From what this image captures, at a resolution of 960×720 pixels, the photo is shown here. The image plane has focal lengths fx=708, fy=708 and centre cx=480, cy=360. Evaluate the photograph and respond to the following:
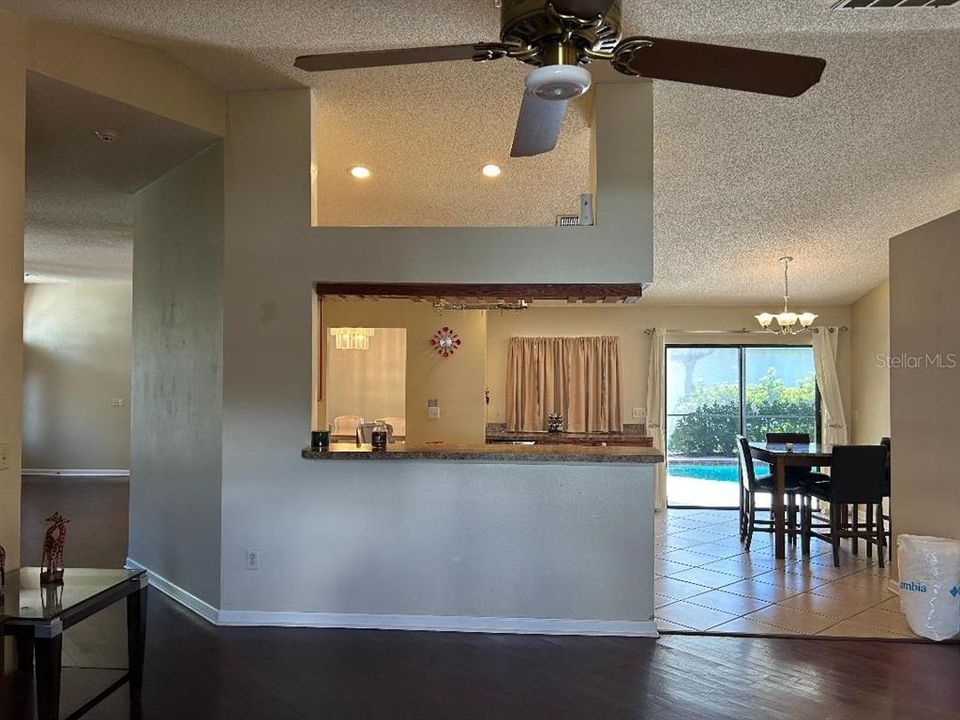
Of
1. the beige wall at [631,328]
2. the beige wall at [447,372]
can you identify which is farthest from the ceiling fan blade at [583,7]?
the beige wall at [631,328]

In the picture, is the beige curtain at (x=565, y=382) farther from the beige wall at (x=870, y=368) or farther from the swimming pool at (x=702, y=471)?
the beige wall at (x=870, y=368)

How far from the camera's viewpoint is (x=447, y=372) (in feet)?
26.4

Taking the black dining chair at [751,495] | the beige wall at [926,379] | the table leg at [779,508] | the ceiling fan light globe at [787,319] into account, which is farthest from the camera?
the ceiling fan light globe at [787,319]

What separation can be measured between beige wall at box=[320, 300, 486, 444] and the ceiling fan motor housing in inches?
227

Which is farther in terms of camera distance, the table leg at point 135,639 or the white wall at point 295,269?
the white wall at point 295,269

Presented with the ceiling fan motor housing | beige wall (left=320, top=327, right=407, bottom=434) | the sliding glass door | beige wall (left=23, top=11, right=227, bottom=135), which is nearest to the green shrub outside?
the sliding glass door

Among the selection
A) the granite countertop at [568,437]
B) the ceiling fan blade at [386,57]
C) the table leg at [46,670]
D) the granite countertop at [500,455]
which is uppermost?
the ceiling fan blade at [386,57]

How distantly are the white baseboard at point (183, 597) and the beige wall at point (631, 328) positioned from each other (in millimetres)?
4479

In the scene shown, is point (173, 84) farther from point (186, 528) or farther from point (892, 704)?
point (892, 704)

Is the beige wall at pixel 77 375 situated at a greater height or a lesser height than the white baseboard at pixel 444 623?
greater

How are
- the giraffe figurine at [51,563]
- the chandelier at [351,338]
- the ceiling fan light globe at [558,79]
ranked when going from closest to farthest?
the ceiling fan light globe at [558,79]
the giraffe figurine at [51,563]
the chandelier at [351,338]

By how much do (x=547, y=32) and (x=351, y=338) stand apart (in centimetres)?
742

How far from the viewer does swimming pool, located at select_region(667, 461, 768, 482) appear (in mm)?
8406

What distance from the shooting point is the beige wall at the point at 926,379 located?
14.5 ft
